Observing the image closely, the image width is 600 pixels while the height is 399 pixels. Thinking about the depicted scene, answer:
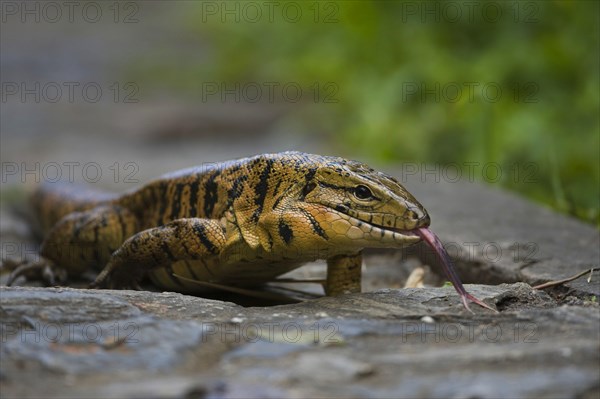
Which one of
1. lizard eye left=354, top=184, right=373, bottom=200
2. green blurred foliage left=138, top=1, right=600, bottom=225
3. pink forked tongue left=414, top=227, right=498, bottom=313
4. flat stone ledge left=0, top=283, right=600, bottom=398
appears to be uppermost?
green blurred foliage left=138, top=1, right=600, bottom=225

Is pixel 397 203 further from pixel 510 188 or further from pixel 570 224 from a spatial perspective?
pixel 510 188

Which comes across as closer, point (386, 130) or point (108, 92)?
point (386, 130)

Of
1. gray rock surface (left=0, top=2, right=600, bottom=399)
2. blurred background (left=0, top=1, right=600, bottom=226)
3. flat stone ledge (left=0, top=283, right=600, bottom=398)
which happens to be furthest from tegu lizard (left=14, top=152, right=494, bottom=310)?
blurred background (left=0, top=1, right=600, bottom=226)

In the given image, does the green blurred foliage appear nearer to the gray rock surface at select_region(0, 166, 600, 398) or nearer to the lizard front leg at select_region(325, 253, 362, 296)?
the lizard front leg at select_region(325, 253, 362, 296)

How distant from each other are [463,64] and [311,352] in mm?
9172

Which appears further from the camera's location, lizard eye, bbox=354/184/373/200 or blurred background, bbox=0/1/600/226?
blurred background, bbox=0/1/600/226

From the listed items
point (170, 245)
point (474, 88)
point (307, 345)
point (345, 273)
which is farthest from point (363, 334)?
point (474, 88)

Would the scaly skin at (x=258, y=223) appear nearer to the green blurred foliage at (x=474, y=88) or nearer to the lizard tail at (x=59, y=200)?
the lizard tail at (x=59, y=200)

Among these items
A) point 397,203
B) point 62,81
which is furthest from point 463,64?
point 62,81

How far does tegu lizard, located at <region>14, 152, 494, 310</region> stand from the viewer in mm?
4777

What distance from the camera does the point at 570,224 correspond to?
22.4 feet

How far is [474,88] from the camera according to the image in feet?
35.0

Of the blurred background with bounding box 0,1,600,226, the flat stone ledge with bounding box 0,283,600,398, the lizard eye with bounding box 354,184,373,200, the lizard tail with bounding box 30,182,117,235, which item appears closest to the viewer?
the flat stone ledge with bounding box 0,283,600,398

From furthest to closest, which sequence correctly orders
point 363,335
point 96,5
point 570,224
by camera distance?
point 96,5, point 570,224, point 363,335
